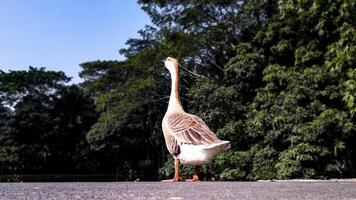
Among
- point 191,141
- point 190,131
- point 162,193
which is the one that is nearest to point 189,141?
point 191,141

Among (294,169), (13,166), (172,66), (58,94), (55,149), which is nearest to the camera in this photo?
(172,66)

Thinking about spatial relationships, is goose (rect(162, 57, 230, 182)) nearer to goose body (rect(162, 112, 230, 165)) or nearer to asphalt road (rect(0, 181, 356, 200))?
goose body (rect(162, 112, 230, 165))

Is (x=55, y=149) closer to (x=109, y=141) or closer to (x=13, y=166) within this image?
(x=13, y=166)

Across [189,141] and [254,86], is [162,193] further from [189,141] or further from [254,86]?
[254,86]

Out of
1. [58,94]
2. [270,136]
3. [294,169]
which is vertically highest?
[58,94]

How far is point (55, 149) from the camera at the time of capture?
107 ft

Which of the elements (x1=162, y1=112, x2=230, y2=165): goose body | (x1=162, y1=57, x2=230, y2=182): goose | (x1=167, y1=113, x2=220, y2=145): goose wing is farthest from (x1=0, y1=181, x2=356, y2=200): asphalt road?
(x1=167, y1=113, x2=220, y2=145): goose wing

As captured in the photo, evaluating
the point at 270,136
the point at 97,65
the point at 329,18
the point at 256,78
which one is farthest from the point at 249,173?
the point at 97,65

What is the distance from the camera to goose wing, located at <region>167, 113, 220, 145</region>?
29.8 feet

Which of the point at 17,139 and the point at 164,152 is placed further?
the point at 17,139

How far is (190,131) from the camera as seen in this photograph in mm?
9219

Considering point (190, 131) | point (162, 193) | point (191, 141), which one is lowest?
point (162, 193)

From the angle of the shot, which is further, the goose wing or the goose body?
the goose wing

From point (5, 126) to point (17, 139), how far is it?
1.30 meters
